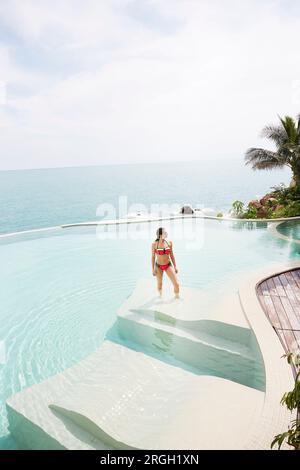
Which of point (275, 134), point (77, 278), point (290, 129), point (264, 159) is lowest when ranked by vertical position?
point (77, 278)

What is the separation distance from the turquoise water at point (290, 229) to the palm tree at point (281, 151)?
4267 millimetres

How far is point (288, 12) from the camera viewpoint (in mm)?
8047

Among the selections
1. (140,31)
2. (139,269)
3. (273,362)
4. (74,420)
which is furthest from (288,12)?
(74,420)

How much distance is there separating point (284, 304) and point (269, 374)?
7.19ft

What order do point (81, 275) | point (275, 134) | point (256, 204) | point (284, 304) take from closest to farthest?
point (284, 304) → point (81, 275) → point (275, 134) → point (256, 204)

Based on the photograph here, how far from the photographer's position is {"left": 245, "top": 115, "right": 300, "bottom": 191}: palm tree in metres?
16.4

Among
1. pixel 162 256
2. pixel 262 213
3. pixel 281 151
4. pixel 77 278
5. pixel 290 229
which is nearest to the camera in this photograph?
pixel 162 256

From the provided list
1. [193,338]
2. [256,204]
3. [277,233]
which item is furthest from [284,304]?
[256,204]

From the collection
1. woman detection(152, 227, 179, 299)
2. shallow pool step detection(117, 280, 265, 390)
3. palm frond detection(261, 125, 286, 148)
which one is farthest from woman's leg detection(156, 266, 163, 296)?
palm frond detection(261, 125, 286, 148)

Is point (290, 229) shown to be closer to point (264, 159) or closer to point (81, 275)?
point (264, 159)

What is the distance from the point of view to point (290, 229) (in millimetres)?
12164

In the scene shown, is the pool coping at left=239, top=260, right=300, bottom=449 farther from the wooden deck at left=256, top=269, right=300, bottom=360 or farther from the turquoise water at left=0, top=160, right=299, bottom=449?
the turquoise water at left=0, top=160, right=299, bottom=449

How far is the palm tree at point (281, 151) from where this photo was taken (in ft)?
53.8

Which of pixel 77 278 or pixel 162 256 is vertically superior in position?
pixel 162 256
